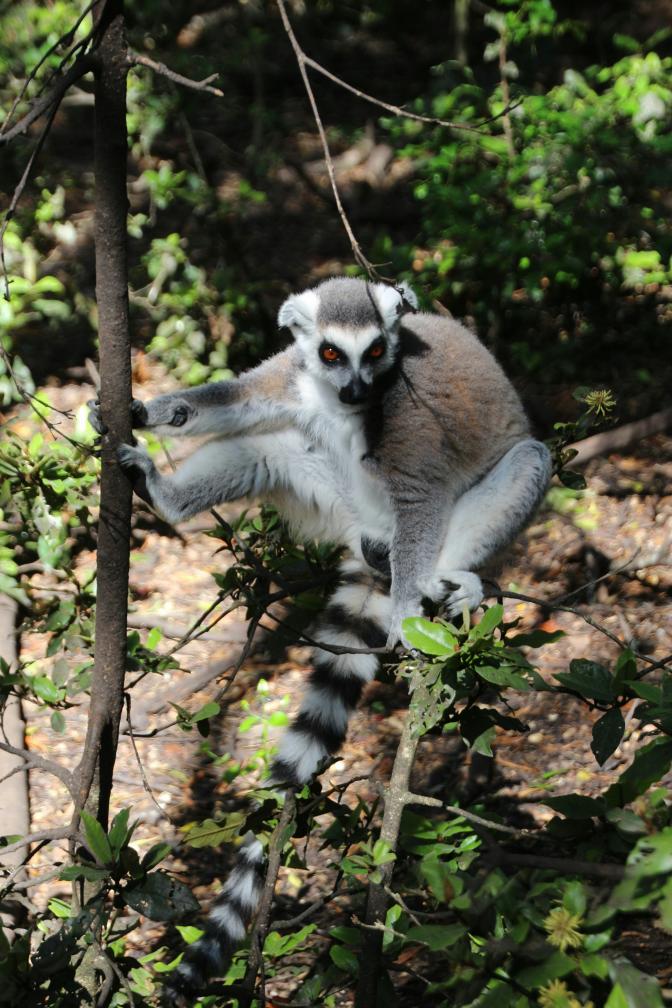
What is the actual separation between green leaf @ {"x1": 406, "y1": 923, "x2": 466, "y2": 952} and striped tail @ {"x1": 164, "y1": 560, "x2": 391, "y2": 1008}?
960 mm

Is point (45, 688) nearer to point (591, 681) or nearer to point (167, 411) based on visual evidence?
point (167, 411)

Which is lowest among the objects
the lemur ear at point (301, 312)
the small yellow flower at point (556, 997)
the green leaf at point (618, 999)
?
the green leaf at point (618, 999)

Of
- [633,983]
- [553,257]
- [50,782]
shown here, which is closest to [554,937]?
[633,983]

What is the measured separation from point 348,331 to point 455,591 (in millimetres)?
983

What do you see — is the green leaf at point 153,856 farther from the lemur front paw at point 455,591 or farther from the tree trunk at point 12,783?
the lemur front paw at point 455,591

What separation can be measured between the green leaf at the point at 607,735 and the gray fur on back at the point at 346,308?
6.18ft

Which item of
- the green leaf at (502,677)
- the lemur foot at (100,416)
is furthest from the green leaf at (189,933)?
the green leaf at (502,677)

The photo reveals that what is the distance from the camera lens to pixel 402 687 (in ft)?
15.7

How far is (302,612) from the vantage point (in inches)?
145

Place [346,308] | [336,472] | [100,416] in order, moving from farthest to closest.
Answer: [336,472], [346,308], [100,416]

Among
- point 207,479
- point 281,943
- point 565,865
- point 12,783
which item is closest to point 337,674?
point 207,479

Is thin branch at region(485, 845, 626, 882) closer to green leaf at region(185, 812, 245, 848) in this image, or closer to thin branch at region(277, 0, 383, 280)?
green leaf at region(185, 812, 245, 848)

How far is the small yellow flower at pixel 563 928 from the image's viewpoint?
4.89ft

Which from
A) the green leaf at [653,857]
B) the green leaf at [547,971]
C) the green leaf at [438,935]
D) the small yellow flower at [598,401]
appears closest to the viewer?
the green leaf at [653,857]
